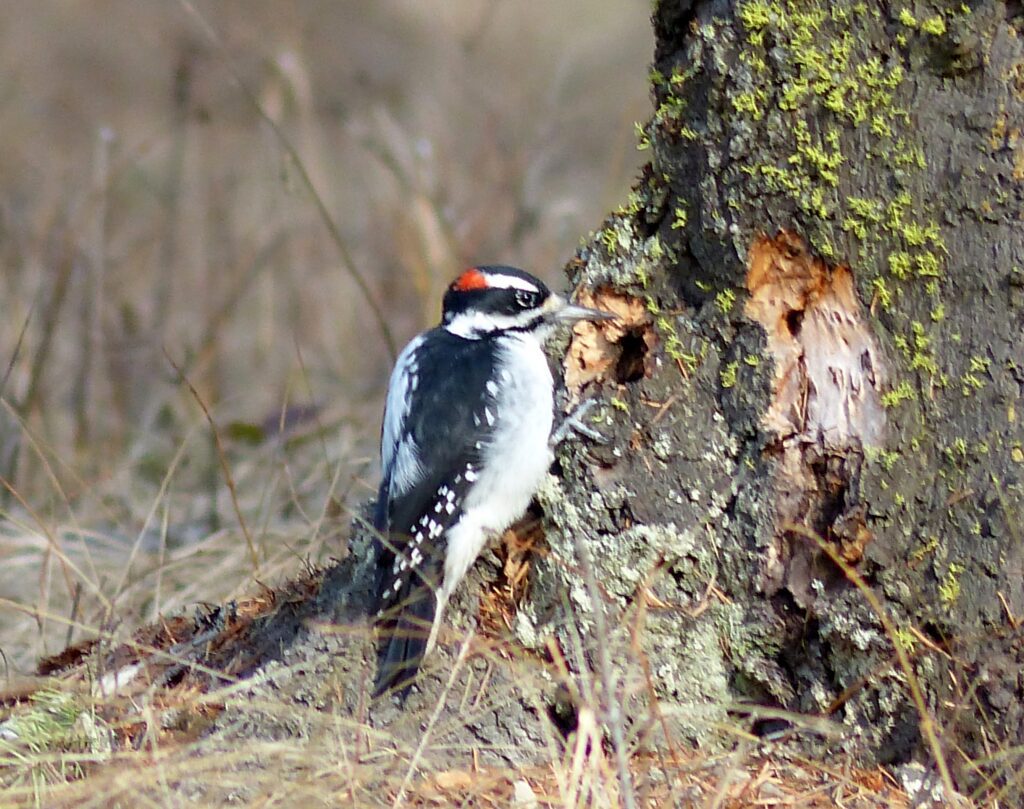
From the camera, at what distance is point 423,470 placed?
3699mm

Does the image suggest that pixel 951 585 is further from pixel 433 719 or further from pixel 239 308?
pixel 239 308

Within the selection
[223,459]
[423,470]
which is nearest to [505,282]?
[423,470]

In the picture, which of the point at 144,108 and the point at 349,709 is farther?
the point at 144,108

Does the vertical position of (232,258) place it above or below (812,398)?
below

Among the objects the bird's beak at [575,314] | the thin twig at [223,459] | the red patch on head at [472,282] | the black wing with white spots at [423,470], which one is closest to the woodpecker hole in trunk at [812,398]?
the bird's beak at [575,314]

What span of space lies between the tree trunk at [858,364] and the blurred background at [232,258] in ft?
5.40

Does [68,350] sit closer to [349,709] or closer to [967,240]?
[349,709]

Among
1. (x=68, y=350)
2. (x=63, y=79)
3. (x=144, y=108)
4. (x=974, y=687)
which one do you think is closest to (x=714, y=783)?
(x=974, y=687)

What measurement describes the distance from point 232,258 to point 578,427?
5.55 meters

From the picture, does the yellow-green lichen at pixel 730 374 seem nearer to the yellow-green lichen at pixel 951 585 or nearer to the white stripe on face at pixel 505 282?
the yellow-green lichen at pixel 951 585

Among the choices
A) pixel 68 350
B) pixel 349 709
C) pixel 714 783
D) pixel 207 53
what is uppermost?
pixel 207 53

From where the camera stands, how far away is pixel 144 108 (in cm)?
1338

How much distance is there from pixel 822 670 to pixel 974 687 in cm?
37

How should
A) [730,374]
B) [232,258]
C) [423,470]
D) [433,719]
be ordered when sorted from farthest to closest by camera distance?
[232,258]
[423,470]
[730,374]
[433,719]
